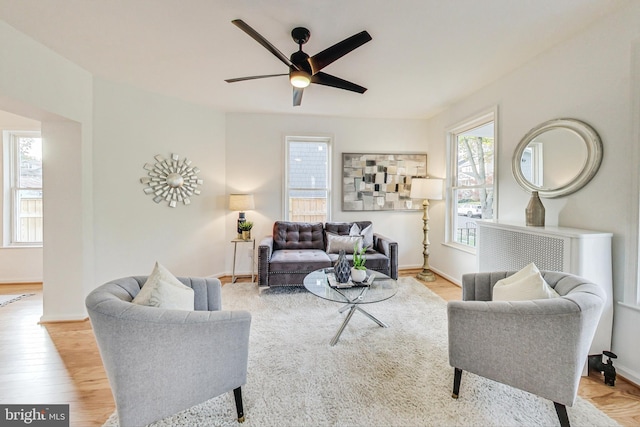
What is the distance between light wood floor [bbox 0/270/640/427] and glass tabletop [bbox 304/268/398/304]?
141 cm

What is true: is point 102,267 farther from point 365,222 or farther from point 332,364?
point 365,222

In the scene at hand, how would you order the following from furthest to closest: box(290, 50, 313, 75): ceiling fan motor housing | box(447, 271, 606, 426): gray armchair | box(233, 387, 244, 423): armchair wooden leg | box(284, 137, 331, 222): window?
1. box(284, 137, 331, 222): window
2. box(290, 50, 313, 75): ceiling fan motor housing
3. box(233, 387, 244, 423): armchair wooden leg
4. box(447, 271, 606, 426): gray armchair

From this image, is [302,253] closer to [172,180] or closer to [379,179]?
[379,179]

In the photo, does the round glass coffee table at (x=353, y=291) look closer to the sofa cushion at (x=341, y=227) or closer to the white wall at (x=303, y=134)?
the sofa cushion at (x=341, y=227)

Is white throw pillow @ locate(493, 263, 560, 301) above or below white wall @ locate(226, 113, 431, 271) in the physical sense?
below

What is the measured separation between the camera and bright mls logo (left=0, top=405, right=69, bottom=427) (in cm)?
154

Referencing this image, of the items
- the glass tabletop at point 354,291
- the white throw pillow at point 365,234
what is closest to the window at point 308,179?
the white throw pillow at point 365,234

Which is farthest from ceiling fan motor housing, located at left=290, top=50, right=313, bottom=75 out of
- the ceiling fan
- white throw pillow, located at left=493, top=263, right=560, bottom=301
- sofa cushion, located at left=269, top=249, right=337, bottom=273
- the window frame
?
the window frame

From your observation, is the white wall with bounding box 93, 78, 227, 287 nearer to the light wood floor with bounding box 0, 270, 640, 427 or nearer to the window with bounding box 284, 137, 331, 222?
the light wood floor with bounding box 0, 270, 640, 427

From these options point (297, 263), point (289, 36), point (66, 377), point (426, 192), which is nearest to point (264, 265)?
point (297, 263)

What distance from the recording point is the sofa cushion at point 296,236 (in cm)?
411

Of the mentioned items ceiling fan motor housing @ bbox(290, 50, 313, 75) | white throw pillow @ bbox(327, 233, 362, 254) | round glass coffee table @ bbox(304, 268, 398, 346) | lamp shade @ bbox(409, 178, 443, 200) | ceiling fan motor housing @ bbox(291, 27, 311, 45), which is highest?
ceiling fan motor housing @ bbox(291, 27, 311, 45)

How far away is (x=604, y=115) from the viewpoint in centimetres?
208

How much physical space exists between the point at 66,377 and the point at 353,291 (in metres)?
2.25
